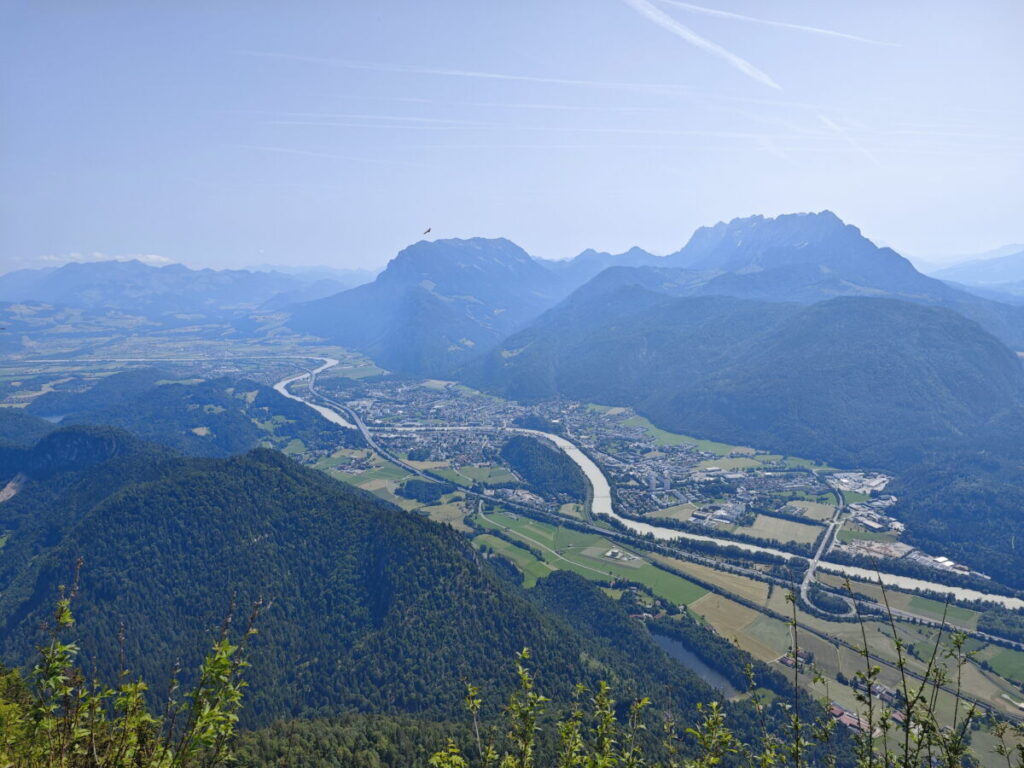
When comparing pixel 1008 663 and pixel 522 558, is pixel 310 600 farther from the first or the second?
pixel 1008 663

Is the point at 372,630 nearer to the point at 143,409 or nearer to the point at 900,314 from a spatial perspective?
the point at 143,409

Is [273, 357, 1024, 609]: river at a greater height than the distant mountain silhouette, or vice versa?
the distant mountain silhouette

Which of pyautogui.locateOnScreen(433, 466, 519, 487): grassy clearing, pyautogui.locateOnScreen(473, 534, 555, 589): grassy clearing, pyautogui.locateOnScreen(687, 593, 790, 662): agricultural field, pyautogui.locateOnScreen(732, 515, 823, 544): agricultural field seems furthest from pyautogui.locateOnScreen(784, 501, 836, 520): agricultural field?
pyautogui.locateOnScreen(433, 466, 519, 487): grassy clearing

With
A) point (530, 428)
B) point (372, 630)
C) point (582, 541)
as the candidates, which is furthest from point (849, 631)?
point (530, 428)

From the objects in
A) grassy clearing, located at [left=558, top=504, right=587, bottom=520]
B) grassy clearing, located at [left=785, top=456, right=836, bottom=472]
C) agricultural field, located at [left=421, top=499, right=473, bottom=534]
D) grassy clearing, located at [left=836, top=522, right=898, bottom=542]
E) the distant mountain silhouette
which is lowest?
agricultural field, located at [left=421, top=499, right=473, bottom=534]

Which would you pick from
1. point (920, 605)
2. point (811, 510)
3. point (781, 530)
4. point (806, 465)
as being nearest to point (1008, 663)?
point (920, 605)

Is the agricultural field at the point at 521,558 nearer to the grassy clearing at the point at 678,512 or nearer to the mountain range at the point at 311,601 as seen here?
the mountain range at the point at 311,601

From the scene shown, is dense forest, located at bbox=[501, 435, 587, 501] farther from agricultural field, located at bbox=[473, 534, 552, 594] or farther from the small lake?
the small lake
